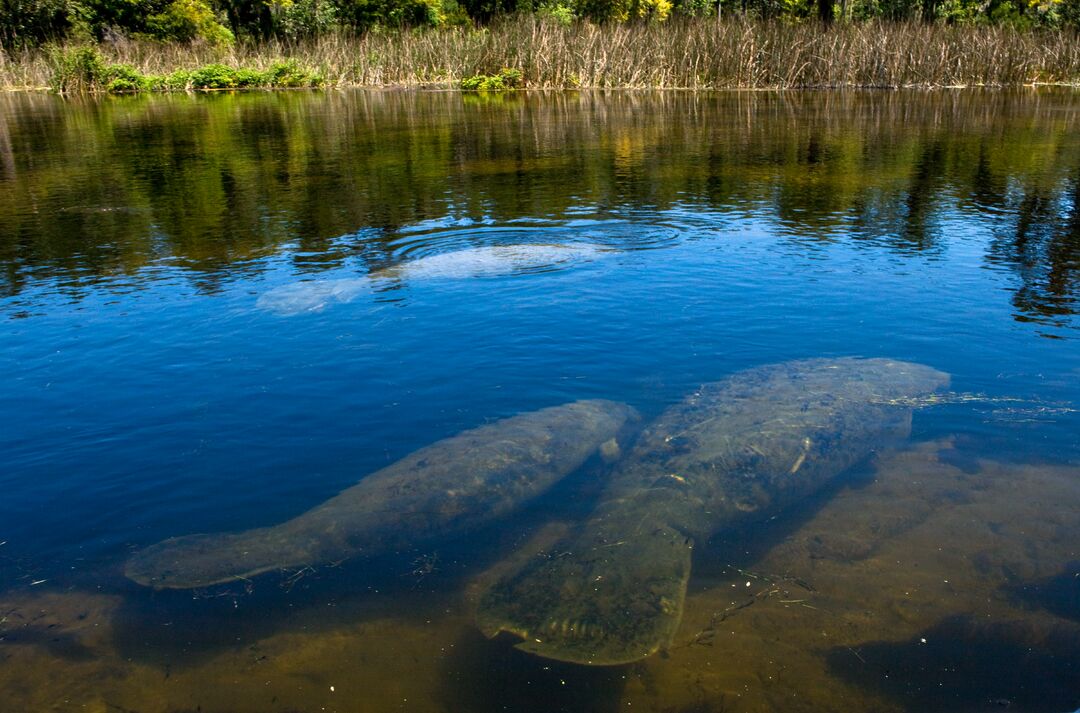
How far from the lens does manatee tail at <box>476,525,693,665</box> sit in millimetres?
3549

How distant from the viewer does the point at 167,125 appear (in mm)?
23688

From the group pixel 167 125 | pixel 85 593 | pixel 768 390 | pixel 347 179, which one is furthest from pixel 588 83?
pixel 85 593

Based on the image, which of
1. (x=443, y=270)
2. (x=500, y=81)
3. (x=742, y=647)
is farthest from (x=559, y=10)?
(x=742, y=647)

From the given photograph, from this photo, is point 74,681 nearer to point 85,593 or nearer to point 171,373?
point 85,593

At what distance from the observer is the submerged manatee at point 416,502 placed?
13.6ft

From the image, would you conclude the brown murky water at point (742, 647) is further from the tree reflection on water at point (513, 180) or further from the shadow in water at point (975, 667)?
the tree reflection on water at point (513, 180)

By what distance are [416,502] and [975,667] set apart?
9.22ft

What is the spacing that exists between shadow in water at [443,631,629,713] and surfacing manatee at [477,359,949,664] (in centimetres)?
6

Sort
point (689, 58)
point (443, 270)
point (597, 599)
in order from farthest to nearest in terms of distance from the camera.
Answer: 1. point (689, 58)
2. point (443, 270)
3. point (597, 599)

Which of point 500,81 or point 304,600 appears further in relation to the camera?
point 500,81

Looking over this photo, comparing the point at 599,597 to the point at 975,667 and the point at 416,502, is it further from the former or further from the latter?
the point at 975,667

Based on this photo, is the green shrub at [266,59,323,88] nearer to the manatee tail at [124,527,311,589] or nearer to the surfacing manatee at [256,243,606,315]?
the surfacing manatee at [256,243,606,315]

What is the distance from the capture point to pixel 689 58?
30312mm

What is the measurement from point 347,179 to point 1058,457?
12528 millimetres
